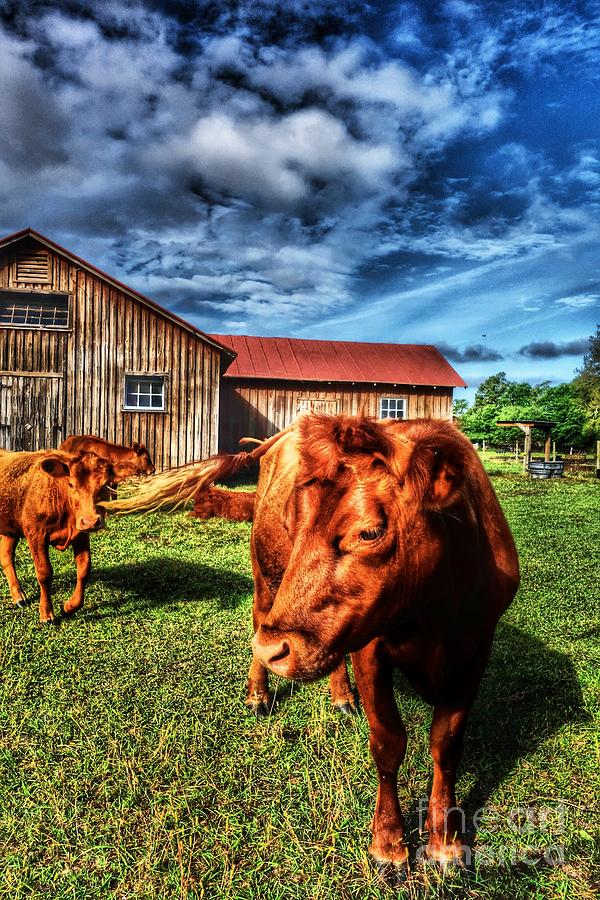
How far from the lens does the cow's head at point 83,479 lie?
16.2 ft

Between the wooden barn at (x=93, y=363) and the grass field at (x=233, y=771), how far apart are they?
36.4 ft

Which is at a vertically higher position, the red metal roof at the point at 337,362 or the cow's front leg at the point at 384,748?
the red metal roof at the point at 337,362

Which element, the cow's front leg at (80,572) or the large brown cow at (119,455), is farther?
the large brown cow at (119,455)

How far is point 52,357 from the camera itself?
15.7 metres

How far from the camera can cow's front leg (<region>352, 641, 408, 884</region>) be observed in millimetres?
2355

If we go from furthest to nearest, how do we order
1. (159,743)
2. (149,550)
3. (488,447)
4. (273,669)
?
(488,447)
(149,550)
(159,743)
(273,669)

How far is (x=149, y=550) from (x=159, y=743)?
5.34 metres

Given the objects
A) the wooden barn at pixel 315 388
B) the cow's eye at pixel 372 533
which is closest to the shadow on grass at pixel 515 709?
the cow's eye at pixel 372 533

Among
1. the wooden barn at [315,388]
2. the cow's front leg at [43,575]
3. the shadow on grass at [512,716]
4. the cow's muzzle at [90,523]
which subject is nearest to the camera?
the shadow on grass at [512,716]

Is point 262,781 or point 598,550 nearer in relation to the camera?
point 262,781

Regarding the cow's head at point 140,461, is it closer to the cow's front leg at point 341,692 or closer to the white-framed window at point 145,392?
the cow's front leg at point 341,692

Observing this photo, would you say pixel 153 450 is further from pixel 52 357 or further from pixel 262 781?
pixel 262 781

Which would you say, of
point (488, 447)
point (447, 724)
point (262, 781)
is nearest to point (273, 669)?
point (447, 724)

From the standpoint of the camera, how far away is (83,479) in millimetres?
5078
